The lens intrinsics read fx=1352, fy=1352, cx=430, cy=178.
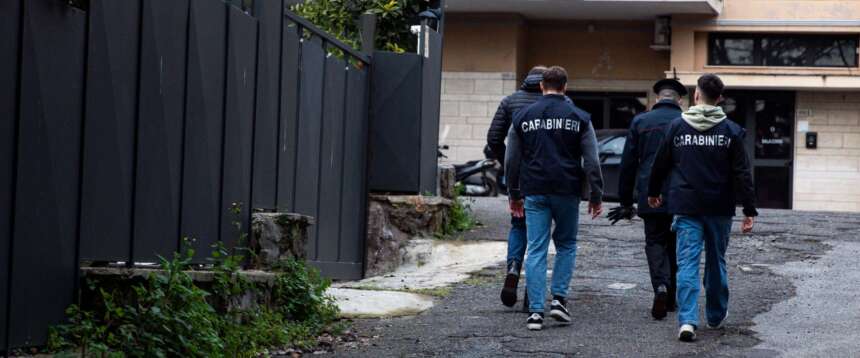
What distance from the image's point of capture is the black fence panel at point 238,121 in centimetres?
824

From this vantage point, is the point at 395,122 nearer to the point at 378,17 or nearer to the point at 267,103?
the point at 378,17

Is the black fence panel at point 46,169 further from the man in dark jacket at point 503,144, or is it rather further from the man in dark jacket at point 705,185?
the man in dark jacket at point 705,185

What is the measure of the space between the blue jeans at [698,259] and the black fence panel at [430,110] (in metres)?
5.21

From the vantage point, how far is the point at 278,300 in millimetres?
8422

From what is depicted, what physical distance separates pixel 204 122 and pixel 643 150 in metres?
3.24

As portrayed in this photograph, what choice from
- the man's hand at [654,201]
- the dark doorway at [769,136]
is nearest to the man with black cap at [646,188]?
the man's hand at [654,201]

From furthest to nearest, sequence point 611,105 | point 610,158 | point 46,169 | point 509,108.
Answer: point 611,105 → point 610,158 → point 509,108 → point 46,169

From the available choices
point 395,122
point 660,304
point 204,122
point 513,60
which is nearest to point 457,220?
point 395,122

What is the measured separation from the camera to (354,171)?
1230 centimetres

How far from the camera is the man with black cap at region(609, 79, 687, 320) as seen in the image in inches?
368

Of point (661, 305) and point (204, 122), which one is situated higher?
point (204, 122)

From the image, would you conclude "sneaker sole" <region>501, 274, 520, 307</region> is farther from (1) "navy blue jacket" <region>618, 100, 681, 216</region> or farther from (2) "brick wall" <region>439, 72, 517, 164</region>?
(2) "brick wall" <region>439, 72, 517, 164</region>

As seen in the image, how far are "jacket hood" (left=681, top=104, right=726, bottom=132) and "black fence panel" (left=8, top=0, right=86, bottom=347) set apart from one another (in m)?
3.89

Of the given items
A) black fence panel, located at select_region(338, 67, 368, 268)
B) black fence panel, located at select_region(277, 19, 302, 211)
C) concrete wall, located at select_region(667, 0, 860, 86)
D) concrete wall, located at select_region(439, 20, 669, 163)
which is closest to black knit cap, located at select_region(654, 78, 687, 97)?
black fence panel, located at select_region(277, 19, 302, 211)
